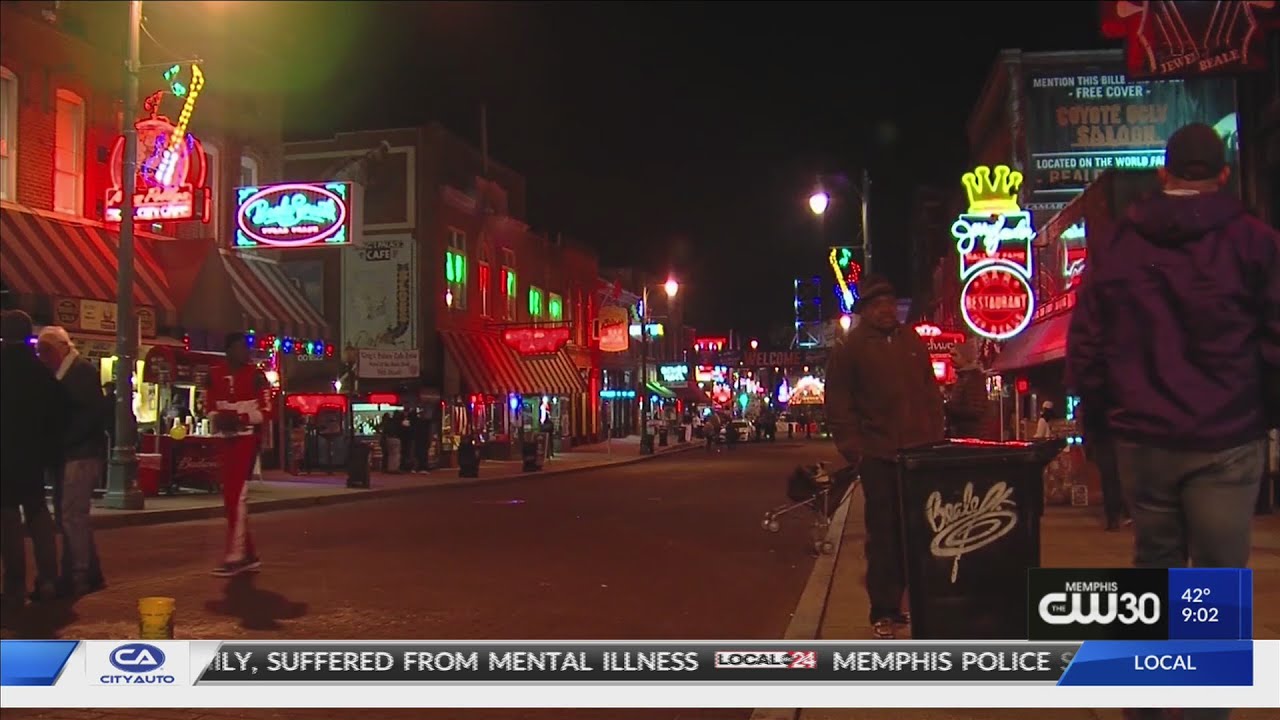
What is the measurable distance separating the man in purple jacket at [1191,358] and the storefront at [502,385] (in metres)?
28.5

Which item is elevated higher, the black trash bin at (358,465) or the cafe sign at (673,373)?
the cafe sign at (673,373)

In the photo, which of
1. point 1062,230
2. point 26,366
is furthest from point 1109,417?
point 1062,230

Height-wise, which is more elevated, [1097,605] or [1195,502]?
[1195,502]

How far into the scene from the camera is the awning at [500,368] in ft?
112

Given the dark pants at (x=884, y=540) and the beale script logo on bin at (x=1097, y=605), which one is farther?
the dark pants at (x=884, y=540)

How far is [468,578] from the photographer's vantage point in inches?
397

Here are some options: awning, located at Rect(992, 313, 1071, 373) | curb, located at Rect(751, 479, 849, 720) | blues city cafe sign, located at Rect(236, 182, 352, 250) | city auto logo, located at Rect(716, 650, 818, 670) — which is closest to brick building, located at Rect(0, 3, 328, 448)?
blues city cafe sign, located at Rect(236, 182, 352, 250)

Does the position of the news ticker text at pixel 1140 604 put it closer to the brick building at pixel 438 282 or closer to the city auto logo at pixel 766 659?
the city auto logo at pixel 766 659

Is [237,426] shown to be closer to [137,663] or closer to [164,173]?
[137,663]

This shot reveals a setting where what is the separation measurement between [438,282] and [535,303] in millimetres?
9499

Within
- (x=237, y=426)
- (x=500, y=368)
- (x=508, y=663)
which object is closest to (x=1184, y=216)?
(x=508, y=663)

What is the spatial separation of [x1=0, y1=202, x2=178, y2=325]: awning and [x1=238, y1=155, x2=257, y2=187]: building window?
17.4 feet

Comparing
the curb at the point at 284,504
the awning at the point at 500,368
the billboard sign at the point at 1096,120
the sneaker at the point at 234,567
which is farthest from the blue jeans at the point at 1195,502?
the awning at the point at 500,368

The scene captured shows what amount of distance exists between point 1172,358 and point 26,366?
693 centimetres
